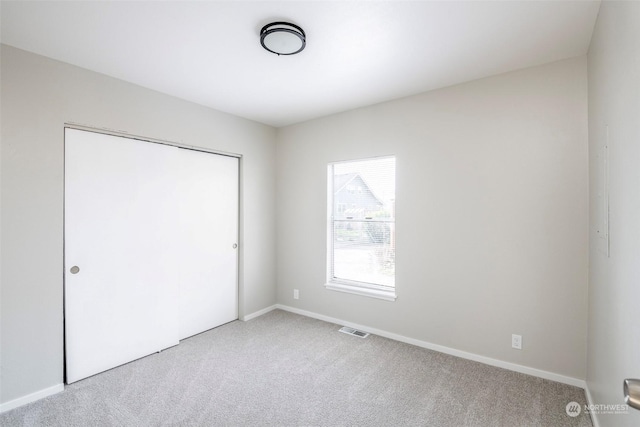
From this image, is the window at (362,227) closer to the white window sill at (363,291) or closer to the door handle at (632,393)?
the white window sill at (363,291)

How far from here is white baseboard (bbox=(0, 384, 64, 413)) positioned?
2121 mm

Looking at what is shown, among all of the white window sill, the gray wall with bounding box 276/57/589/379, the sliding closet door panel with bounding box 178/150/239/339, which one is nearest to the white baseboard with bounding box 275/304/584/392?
the gray wall with bounding box 276/57/589/379

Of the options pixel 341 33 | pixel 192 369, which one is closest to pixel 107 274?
pixel 192 369

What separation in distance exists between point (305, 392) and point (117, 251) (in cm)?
208

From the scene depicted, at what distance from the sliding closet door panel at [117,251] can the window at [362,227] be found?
1869 millimetres

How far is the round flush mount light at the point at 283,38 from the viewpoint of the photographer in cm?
193

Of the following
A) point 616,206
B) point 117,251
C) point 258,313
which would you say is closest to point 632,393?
point 616,206

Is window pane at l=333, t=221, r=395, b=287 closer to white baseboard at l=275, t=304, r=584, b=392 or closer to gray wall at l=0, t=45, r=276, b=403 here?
white baseboard at l=275, t=304, r=584, b=392

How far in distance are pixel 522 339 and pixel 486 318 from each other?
30cm

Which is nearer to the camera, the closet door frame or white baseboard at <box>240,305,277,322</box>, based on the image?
the closet door frame

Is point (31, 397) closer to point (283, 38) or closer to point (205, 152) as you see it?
point (205, 152)

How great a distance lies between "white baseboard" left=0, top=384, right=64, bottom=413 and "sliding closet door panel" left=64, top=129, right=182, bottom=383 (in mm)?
125

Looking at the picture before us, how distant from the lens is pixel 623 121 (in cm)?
138

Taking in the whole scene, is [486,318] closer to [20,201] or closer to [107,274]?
[107,274]
